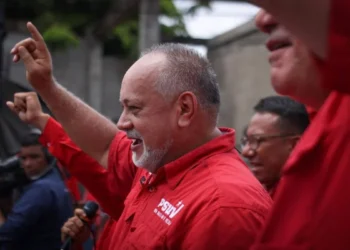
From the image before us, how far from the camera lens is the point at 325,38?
3.13 feet

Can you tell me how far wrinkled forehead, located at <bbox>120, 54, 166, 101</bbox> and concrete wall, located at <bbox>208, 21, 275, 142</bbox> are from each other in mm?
3724

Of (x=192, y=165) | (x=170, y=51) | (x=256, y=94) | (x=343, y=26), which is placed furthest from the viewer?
(x=256, y=94)

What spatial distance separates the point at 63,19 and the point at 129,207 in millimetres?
14252

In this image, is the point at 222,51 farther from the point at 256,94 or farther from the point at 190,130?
the point at 190,130

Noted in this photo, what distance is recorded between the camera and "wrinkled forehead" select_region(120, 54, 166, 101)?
2146 millimetres

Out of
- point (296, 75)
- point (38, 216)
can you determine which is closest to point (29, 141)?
point (38, 216)

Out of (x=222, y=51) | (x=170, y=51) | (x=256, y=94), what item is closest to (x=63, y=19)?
(x=222, y=51)

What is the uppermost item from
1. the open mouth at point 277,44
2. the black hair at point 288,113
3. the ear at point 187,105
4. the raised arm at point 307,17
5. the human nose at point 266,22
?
the raised arm at point 307,17

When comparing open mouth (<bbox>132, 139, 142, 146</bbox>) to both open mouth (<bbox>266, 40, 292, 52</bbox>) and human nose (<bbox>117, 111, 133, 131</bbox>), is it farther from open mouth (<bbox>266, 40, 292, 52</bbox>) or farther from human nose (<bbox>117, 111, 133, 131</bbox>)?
open mouth (<bbox>266, 40, 292, 52</bbox>)

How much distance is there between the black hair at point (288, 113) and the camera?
310 cm

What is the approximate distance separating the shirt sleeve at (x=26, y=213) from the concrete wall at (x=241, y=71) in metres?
2.26

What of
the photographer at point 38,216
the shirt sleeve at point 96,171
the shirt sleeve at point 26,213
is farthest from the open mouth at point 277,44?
the shirt sleeve at point 26,213

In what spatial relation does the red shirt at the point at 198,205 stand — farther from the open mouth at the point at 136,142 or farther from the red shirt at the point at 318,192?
the red shirt at the point at 318,192

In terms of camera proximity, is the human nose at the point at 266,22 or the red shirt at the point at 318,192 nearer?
the red shirt at the point at 318,192
